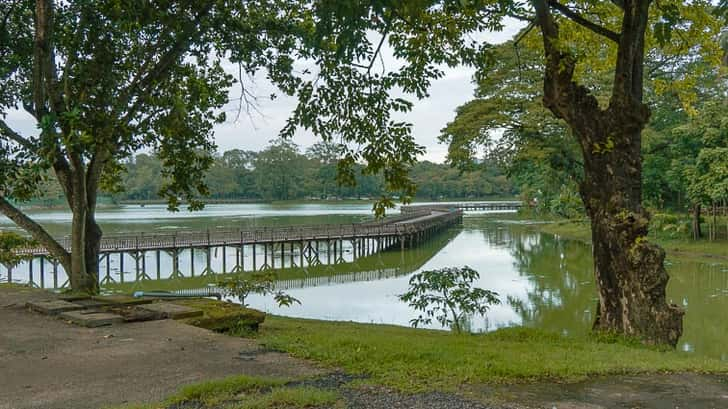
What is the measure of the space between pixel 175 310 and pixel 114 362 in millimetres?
2029

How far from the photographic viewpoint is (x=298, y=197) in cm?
10331

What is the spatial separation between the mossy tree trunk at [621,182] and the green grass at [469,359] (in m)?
0.78

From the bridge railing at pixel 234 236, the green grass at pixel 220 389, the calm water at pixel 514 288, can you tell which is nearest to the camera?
the green grass at pixel 220 389

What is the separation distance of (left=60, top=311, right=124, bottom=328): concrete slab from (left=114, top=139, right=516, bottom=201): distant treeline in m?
87.3

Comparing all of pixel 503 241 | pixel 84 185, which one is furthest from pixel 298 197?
pixel 84 185

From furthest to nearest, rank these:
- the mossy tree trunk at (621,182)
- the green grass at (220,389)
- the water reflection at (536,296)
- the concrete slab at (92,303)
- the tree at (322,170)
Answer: the tree at (322,170) → the water reflection at (536,296) → the concrete slab at (92,303) → the mossy tree trunk at (621,182) → the green grass at (220,389)

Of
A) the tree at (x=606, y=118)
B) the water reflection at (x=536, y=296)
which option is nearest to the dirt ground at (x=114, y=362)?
the tree at (x=606, y=118)

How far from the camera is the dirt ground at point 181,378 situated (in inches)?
158

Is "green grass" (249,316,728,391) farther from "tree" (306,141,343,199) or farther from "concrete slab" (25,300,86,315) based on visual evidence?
"tree" (306,141,343,199)

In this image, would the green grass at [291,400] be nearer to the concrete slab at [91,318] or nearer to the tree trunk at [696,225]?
the concrete slab at [91,318]

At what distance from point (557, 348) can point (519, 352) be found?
0.67 m

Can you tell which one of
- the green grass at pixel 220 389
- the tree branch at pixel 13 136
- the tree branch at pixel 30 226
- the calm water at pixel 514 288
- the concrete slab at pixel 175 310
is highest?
the tree branch at pixel 13 136

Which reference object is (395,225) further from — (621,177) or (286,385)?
(286,385)

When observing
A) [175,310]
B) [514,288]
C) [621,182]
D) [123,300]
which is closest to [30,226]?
[123,300]
